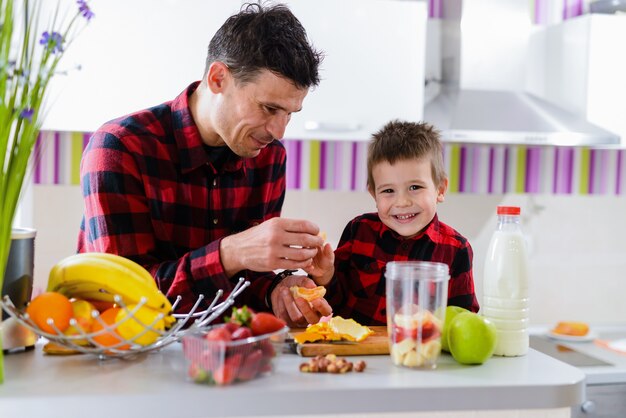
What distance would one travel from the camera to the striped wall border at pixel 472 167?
312 cm

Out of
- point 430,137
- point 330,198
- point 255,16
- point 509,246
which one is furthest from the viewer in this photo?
point 330,198

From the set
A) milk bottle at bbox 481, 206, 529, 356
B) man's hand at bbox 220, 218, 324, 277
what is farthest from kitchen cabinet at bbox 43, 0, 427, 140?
milk bottle at bbox 481, 206, 529, 356

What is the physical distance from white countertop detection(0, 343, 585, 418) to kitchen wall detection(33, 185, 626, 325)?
2.07 m

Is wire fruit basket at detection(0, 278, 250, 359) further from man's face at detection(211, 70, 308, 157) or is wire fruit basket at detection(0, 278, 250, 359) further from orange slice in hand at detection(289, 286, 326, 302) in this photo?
man's face at detection(211, 70, 308, 157)

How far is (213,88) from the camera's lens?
5.67ft

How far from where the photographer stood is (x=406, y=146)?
1.82m

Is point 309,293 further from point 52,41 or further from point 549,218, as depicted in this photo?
point 549,218

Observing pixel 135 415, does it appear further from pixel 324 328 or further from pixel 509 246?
pixel 509 246

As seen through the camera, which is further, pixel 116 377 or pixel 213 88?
pixel 213 88

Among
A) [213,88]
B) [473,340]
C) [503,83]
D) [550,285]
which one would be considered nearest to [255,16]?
[213,88]

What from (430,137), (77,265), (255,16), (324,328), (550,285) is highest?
(255,16)

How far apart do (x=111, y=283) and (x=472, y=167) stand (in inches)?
98.3

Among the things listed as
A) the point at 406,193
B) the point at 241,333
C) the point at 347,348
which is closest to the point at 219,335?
the point at 241,333

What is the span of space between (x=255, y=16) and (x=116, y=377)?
2.86 feet
